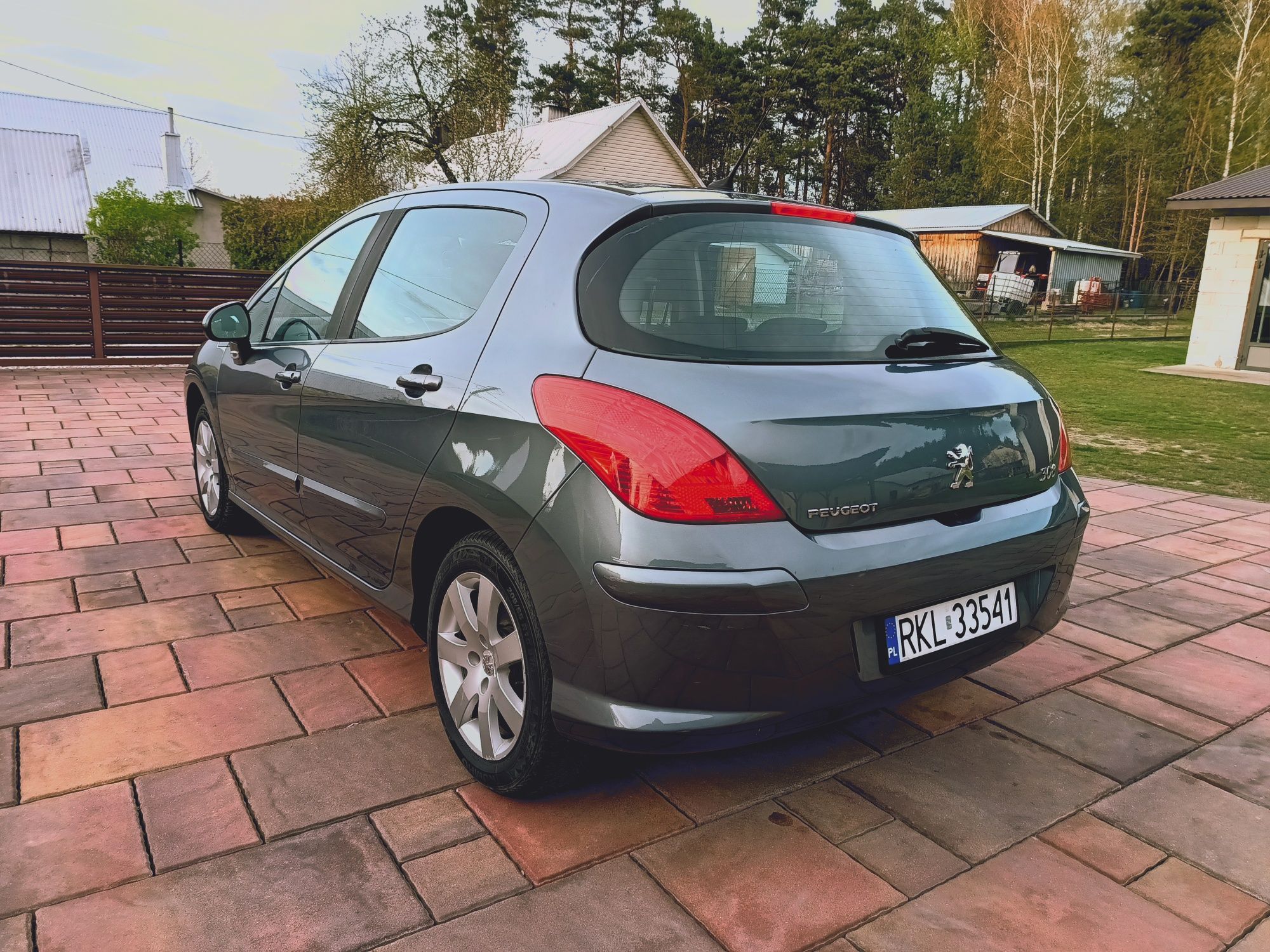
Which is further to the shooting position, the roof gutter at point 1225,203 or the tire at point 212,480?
the roof gutter at point 1225,203

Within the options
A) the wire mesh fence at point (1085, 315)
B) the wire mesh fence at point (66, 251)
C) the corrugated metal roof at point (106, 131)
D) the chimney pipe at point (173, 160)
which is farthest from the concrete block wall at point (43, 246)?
the wire mesh fence at point (1085, 315)

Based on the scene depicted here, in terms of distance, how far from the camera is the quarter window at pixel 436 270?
2.49 meters

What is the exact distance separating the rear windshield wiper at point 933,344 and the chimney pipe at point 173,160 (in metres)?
36.5

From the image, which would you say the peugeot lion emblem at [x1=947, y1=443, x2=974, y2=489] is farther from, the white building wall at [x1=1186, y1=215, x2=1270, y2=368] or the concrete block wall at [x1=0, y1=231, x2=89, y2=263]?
the concrete block wall at [x1=0, y1=231, x2=89, y2=263]

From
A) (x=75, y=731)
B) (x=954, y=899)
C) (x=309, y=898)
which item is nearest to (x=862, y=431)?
(x=954, y=899)

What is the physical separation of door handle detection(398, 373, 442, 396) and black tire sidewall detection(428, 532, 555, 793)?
0.44 m

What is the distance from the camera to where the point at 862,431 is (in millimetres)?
1995

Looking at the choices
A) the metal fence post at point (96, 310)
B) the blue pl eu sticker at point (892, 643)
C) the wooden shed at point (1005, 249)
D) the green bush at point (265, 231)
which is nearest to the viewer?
the blue pl eu sticker at point (892, 643)

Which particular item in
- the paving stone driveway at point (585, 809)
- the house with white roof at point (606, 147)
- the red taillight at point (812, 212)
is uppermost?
the house with white roof at point (606, 147)

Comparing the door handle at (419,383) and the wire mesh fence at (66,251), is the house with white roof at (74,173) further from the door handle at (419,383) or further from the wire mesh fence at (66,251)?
the door handle at (419,383)

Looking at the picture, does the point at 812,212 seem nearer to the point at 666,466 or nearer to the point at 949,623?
the point at 666,466

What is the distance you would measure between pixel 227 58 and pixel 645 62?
810 inches

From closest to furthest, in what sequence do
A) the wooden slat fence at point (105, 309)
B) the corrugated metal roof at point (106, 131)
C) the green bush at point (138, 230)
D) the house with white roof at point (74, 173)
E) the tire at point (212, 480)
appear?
the tire at point (212, 480) < the wooden slat fence at point (105, 309) < the green bush at point (138, 230) < the house with white roof at point (74, 173) < the corrugated metal roof at point (106, 131)

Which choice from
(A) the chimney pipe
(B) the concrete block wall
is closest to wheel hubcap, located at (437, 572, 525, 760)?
(B) the concrete block wall
